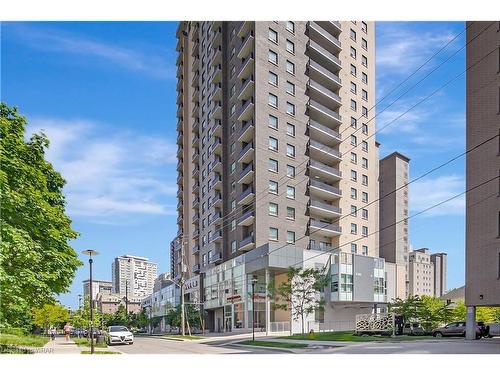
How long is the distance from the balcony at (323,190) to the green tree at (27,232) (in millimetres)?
30648

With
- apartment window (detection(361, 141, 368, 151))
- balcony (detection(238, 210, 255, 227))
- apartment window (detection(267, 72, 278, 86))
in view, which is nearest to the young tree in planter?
balcony (detection(238, 210, 255, 227))

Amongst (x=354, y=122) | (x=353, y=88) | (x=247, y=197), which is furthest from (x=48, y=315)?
(x=353, y=88)

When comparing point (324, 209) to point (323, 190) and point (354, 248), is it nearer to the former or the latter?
point (323, 190)

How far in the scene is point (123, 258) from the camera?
27312mm

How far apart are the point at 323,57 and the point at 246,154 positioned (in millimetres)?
13302

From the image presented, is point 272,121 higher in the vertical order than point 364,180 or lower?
higher

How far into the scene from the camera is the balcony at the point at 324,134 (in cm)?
4822

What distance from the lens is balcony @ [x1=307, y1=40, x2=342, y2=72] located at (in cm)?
4878

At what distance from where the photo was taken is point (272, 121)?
4516 centimetres

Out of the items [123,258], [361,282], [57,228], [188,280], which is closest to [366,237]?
[361,282]

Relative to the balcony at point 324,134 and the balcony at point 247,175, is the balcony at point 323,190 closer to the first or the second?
the balcony at point 324,134

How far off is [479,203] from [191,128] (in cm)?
4561

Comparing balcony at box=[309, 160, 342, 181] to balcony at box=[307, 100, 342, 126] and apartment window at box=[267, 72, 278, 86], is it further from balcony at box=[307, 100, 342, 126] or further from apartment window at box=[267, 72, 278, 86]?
apartment window at box=[267, 72, 278, 86]
